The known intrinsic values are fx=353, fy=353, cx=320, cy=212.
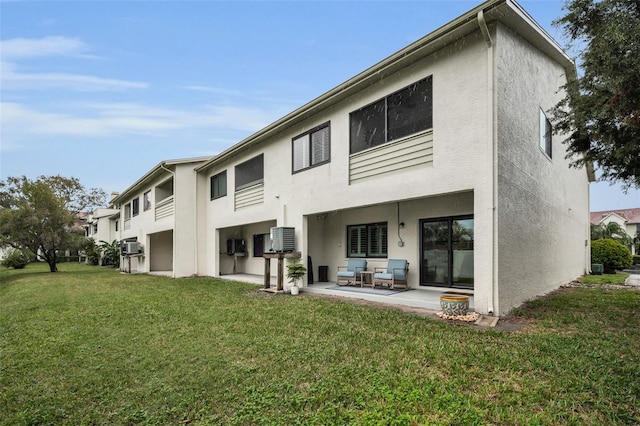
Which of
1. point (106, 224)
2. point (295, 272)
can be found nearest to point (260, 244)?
point (295, 272)

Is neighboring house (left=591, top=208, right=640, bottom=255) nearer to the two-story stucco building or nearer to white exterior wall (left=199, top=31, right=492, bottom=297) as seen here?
the two-story stucco building

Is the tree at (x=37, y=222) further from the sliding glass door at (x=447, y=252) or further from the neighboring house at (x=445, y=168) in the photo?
the sliding glass door at (x=447, y=252)

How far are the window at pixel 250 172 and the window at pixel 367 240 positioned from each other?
13.1ft

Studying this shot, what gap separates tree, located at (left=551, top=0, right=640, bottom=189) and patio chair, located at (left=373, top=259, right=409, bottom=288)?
477 centimetres

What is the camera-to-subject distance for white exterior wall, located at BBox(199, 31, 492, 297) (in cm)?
641

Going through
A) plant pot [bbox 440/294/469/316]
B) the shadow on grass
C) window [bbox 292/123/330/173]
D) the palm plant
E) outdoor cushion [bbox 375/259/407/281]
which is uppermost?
window [bbox 292/123/330/173]

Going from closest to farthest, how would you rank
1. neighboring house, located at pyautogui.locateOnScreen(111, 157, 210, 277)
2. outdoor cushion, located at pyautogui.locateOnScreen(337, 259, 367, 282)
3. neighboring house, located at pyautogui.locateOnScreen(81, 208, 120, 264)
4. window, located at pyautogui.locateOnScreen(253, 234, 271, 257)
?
1. outdoor cushion, located at pyautogui.locateOnScreen(337, 259, 367, 282)
2. window, located at pyautogui.locateOnScreen(253, 234, 271, 257)
3. neighboring house, located at pyautogui.locateOnScreen(111, 157, 210, 277)
4. neighboring house, located at pyautogui.locateOnScreen(81, 208, 120, 264)

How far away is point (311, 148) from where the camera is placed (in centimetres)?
1052

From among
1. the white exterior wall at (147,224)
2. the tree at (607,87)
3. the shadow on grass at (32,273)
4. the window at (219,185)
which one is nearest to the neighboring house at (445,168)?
the tree at (607,87)

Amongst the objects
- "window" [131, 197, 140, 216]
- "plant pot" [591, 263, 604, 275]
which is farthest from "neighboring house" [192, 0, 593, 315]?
"window" [131, 197, 140, 216]

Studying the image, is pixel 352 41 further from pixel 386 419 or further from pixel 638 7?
pixel 386 419

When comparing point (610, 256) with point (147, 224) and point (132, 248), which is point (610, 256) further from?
point (132, 248)

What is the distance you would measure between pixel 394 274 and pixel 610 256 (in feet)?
41.2

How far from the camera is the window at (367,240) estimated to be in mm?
10781
